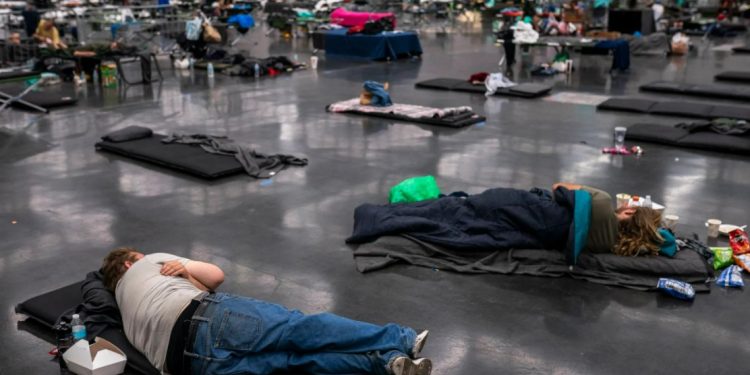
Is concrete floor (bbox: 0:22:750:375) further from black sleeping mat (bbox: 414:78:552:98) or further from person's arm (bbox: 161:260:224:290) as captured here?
person's arm (bbox: 161:260:224:290)

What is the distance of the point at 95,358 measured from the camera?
397 centimetres

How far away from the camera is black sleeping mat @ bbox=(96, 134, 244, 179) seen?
7996 millimetres

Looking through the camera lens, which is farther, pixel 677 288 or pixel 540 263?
pixel 540 263

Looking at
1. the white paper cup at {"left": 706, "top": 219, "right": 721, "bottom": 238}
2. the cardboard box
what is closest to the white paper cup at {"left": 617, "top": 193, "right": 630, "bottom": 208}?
the white paper cup at {"left": 706, "top": 219, "right": 721, "bottom": 238}

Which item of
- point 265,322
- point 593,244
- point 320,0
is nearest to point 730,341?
point 593,244

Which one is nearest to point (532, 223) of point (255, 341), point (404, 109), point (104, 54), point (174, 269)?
point (255, 341)

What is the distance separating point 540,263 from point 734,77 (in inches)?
434

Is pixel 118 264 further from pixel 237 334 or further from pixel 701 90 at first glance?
pixel 701 90

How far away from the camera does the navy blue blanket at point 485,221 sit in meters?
5.47

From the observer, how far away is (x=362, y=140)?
9.73m

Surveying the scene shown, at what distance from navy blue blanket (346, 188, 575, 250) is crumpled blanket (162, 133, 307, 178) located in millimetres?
2362

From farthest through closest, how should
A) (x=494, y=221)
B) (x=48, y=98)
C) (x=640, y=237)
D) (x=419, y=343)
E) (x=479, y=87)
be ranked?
(x=479, y=87), (x=48, y=98), (x=494, y=221), (x=640, y=237), (x=419, y=343)

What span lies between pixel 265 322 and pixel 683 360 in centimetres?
245

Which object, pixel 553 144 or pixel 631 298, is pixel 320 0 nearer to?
pixel 553 144
